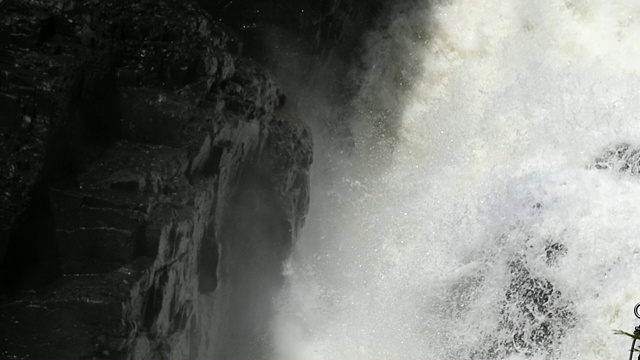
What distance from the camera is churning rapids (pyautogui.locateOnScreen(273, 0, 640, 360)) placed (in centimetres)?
1348

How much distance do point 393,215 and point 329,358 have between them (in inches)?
140

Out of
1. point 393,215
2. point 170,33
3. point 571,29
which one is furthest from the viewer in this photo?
point 571,29

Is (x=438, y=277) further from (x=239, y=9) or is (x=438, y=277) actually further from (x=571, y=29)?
(x=571, y=29)

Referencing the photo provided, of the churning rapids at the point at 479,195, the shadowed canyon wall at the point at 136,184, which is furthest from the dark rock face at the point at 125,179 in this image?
the churning rapids at the point at 479,195

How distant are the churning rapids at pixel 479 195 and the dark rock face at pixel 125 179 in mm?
2349

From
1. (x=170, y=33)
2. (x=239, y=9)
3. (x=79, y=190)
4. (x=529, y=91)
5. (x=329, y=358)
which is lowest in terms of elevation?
(x=329, y=358)

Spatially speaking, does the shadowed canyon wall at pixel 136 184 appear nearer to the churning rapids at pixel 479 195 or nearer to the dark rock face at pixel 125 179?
the dark rock face at pixel 125 179

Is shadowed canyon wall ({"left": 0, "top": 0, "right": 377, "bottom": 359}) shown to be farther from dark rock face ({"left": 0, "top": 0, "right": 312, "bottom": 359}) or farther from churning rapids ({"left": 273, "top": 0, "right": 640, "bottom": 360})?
churning rapids ({"left": 273, "top": 0, "right": 640, "bottom": 360})

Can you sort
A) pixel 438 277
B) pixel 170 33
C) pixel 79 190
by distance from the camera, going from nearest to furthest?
pixel 79 190, pixel 170 33, pixel 438 277

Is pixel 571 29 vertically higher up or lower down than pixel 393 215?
higher up

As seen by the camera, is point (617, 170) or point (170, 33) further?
point (617, 170)

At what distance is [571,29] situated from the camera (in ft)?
58.1

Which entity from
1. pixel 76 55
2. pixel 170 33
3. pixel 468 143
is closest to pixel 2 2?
pixel 76 55

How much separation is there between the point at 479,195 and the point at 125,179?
24.1 feet
